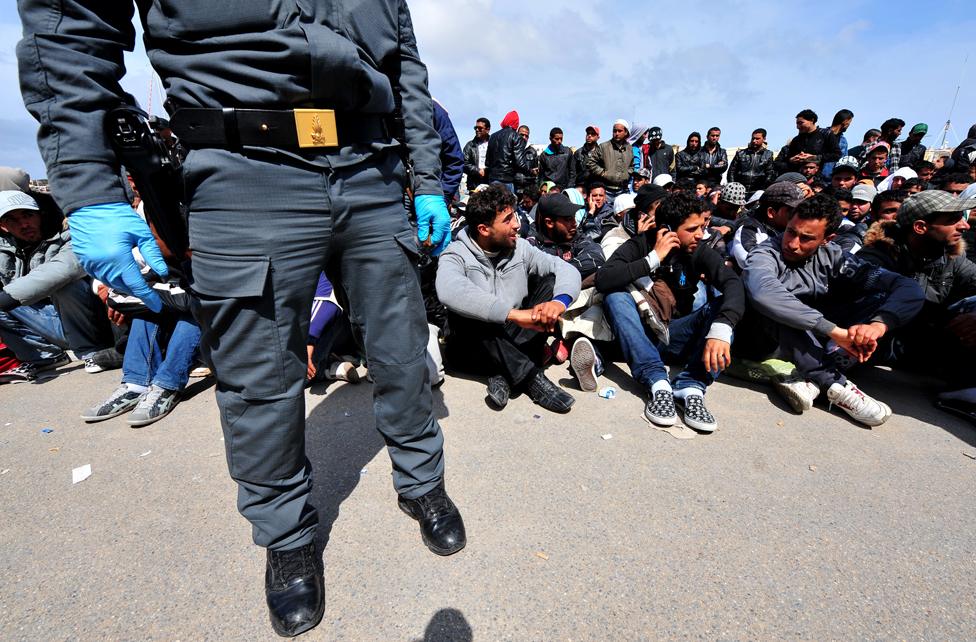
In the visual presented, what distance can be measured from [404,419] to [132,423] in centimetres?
192

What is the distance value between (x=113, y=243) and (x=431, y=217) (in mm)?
1024

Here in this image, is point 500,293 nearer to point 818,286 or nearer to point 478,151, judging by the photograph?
point 818,286

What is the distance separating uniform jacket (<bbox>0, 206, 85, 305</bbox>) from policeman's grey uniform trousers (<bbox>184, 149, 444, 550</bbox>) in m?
2.72

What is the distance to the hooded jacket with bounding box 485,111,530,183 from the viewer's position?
689 cm

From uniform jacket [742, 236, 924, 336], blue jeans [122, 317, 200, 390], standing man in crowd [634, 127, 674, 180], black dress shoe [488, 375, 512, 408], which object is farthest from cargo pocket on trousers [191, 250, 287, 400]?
standing man in crowd [634, 127, 674, 180]

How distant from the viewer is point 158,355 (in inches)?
113

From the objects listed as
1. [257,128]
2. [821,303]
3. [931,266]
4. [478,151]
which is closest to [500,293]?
[257,128]

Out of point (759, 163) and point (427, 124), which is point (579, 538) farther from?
point (759, 163)

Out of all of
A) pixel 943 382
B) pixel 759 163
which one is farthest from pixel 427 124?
pixel 759 163

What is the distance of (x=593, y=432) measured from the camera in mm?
2381

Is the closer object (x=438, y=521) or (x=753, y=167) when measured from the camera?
(x=438, y=521)

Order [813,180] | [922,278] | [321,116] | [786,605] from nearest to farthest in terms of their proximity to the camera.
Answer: [321,116] < [786,605] < [922,278] < [813,180]

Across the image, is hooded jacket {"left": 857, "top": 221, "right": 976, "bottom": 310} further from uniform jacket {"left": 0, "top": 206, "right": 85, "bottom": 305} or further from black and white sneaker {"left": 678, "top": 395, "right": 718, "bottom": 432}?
uniform jacket {"left": 0, "top": 206, "right": 85, "bottom": 305}

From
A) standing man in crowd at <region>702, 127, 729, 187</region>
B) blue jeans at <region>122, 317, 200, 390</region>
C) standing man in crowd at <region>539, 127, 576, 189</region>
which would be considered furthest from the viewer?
standing man in crowd at <region>539, 127, 576, 189</region>
